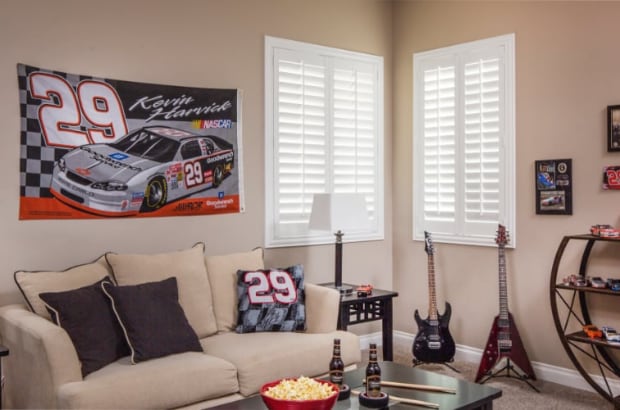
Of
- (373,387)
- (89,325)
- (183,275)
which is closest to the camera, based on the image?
(373,387)

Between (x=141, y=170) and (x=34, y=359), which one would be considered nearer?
(x=34, y=359)

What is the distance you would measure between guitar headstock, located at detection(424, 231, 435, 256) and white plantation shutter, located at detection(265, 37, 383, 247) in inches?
23.3

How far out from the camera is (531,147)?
14.3ft

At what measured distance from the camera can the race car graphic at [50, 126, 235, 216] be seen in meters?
3.64

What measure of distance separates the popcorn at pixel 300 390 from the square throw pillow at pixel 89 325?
1021 mm

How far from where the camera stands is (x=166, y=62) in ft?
13.2

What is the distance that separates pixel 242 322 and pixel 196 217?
2.79 ft

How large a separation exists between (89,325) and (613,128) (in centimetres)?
335

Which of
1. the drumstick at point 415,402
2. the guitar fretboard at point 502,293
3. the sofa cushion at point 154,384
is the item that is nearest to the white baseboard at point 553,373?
the guitar fretboard at point 502,293

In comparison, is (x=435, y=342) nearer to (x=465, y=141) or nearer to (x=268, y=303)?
(x=268, y=303)

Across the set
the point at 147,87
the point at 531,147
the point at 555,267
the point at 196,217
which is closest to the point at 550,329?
the point at 555,267

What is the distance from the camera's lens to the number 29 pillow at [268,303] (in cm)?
371

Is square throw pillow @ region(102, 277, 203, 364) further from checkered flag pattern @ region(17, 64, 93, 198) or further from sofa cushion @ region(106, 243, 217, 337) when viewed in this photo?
checkered flag pattern @ region(17, 64, 93, 198)

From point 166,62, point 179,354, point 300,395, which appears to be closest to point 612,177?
Result: point 300,395
